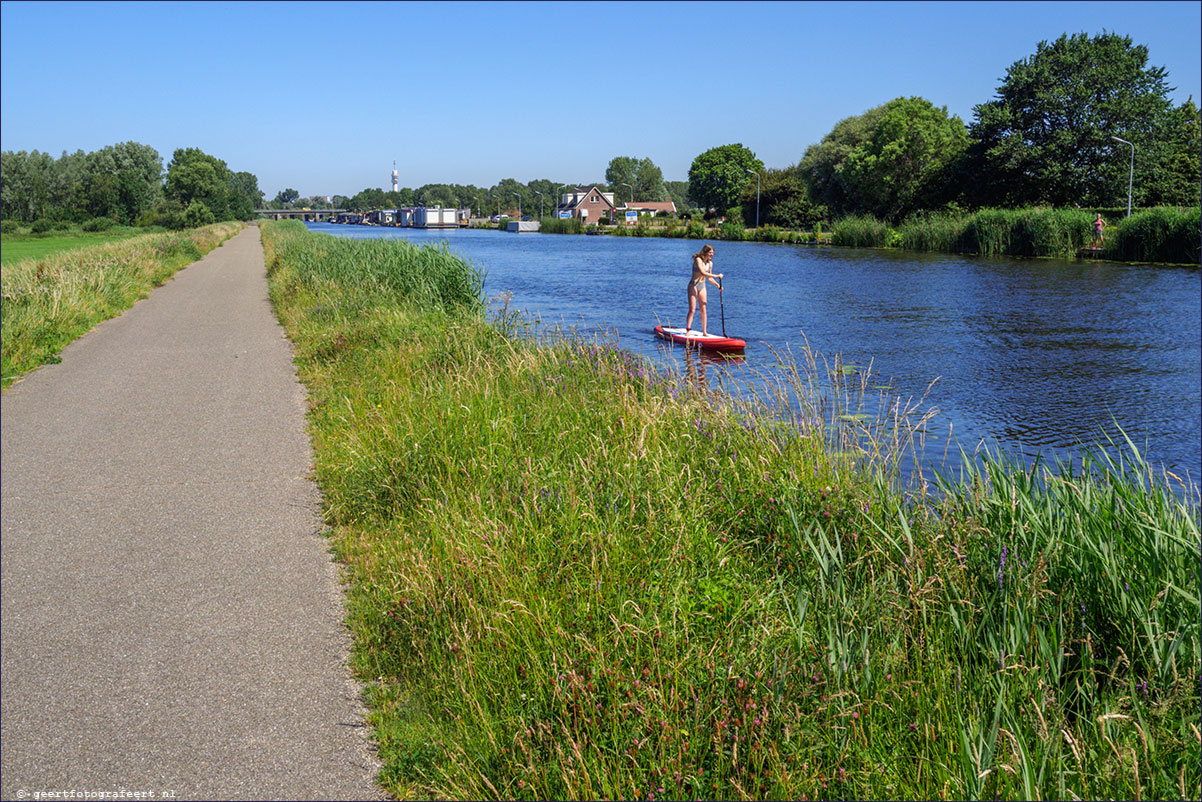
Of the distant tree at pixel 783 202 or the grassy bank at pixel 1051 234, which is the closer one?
the grassy bank at pixel 1051 234

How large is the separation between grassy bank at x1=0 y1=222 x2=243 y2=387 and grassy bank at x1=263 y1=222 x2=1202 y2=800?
8.48m

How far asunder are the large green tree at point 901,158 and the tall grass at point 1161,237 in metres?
23.1

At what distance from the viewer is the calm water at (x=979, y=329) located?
1156 cm

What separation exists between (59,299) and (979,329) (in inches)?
709

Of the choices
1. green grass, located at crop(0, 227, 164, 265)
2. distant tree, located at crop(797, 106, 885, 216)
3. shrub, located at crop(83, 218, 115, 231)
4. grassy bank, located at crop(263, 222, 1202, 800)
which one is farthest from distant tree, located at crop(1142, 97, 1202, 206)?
shrub, located at crop(83, 218, 115, 231)

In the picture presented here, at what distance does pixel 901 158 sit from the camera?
64438 mm

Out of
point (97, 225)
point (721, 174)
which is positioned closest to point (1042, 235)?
point (721, 174)

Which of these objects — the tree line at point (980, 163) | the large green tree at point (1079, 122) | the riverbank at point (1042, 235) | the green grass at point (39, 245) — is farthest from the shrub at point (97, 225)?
the large green tree at point (1079, 122)

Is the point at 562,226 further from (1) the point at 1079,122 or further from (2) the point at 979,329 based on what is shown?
(2) the point at 979,329

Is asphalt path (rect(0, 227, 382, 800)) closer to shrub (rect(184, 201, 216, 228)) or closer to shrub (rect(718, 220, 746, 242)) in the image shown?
shrub (rect(718, 220, 746, 242))

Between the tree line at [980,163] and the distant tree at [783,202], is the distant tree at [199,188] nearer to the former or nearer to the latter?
the tree line at [980,163]

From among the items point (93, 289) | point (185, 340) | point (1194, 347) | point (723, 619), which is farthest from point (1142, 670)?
point (93, 289)

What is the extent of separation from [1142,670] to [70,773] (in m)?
3.69

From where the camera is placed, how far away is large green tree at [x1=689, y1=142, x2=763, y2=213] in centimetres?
10550
